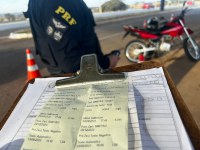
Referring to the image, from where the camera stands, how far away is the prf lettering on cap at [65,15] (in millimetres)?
1441

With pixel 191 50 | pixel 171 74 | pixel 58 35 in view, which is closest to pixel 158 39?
pixel 191 50

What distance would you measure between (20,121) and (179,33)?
5.13 meters

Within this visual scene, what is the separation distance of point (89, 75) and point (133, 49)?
4.81 meters

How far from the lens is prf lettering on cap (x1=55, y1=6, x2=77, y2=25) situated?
4.73ft

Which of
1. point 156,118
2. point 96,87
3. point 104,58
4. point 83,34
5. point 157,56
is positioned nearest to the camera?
point 156,118

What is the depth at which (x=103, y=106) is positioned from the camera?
74cm

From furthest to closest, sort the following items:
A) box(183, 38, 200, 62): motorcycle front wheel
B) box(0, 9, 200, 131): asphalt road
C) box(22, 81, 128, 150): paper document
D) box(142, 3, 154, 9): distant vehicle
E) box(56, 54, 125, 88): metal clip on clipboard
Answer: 1. box(142, 3, 154, 9): distant vehicle
2. box(183, 38, 200, 62): motorcycle front wheel
3. box(0, 9, 200, 131): asphalt road
4. box(56, 54, 125, 88): metal clip on clipboard
5. box(22, 81, 128, 150): paper document

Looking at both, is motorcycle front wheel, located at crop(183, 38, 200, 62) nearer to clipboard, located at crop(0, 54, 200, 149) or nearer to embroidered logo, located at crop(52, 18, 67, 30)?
embroidered logo, located at crop(52, 18, 67, 30)

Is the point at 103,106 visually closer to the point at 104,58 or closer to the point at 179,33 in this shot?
the point at 104,58

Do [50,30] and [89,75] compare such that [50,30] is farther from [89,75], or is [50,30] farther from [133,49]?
[133,49]

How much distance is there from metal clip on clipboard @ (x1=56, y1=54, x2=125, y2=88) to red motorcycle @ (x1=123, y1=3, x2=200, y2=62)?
4702mm

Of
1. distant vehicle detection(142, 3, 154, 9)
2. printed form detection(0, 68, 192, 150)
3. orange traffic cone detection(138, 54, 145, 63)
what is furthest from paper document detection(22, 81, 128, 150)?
distant vehicle detection(142, 3, 154, 9)

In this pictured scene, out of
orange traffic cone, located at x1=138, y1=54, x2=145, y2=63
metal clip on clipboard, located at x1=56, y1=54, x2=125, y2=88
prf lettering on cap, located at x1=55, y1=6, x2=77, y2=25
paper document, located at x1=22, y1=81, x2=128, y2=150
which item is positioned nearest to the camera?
paper document, located at x1=22, y1=81, x2=128, y2=150

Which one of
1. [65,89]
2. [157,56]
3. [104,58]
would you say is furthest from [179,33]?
[65,89]
